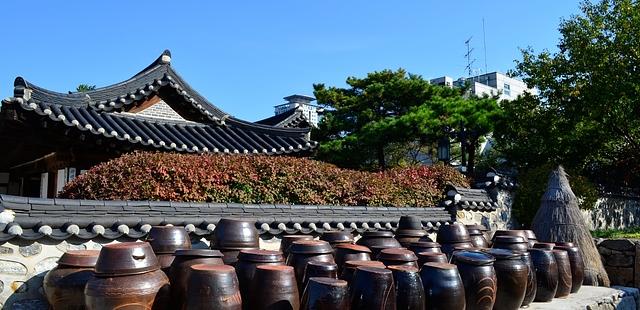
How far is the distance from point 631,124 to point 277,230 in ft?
35.3

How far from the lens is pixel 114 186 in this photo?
6746 millimetres

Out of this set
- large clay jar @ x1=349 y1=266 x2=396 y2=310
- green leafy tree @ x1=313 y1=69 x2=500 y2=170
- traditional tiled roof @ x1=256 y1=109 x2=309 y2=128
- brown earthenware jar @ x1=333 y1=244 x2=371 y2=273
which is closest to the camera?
large clay jar @ x1=349 y1=266 x2=396 y2=310

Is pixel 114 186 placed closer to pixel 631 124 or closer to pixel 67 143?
pixel 67 143

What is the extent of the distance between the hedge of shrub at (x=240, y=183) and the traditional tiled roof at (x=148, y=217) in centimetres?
110

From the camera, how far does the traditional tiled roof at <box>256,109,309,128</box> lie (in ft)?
49.1

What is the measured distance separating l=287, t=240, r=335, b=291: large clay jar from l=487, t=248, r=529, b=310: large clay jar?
173 centimetres

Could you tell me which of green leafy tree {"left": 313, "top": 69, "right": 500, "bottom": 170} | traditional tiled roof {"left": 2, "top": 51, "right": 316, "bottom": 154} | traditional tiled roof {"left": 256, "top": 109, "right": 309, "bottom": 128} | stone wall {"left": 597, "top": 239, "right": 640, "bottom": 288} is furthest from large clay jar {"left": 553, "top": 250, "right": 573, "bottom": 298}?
traditional tiled roof {"left": 256, "top": 109, "right": 309, "bottom": 128}

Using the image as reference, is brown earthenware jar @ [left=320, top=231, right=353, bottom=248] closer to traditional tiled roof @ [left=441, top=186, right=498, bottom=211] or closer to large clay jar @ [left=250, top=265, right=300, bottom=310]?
large clay jar @ [left=250, top=265, right=300, bottom=310]

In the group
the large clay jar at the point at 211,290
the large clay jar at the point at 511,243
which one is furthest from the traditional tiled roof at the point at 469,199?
the large clay jar at the point at 211,290

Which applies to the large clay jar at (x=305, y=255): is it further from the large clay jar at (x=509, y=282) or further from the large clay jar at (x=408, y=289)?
the large clay jar at (x=509, y=282)

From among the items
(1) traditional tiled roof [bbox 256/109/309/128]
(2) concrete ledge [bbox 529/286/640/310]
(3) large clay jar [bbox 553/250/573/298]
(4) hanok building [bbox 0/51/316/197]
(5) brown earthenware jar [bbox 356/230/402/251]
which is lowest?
(2) concrete ledge [bbox 529/286/640/310]

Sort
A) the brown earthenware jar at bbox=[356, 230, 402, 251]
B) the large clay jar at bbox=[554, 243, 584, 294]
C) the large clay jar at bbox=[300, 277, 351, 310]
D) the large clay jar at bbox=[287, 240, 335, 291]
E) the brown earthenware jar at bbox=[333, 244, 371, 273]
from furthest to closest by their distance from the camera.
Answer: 1. the large clay jar at bbox=[554, 243, 584, 294]
2. the brown earthenware jar at bbox=[356, 230, 402, 251]
3. the brown earthenware jar at bbox=[333, 244, 371, 273]
4. the large clay jar at bbox=[287, 240, 335, 291]
5. the large clay jar at bbox=[300, 277, 351, 310]

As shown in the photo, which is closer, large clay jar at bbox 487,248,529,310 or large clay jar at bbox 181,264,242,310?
large clay jar at bbox 181,264,242,310

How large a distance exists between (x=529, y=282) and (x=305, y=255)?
245 cm
